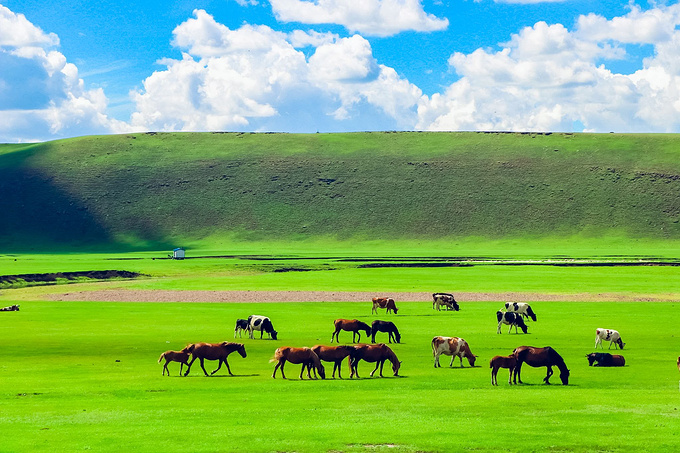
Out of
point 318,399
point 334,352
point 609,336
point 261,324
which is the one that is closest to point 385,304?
point 261,324

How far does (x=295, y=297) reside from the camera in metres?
64.9

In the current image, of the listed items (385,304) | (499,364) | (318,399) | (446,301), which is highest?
(446,301)

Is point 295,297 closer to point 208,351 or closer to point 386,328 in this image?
point 386,328

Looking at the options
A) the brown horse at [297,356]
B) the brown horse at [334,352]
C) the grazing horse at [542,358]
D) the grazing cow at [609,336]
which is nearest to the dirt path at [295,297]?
the grazing cow at [609,336]

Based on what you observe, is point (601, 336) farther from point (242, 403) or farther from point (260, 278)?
point (260, 278)

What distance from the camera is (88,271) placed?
101 metres

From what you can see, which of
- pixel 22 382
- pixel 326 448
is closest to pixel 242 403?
pixel 326 448

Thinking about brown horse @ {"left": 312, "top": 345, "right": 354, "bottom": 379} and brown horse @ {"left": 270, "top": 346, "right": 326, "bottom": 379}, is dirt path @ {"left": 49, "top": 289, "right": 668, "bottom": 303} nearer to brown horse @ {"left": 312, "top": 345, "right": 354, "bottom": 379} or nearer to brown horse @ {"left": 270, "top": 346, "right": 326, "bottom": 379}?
brown horse @ {"left": 312, "top": 345, "right": 354, "bottom": 379}

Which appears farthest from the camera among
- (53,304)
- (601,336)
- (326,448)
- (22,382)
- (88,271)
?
(88,271)

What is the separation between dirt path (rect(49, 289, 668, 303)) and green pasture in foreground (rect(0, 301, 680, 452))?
18.0 m

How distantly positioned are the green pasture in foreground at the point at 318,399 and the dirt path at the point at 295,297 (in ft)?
59.1

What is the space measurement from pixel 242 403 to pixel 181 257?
118 meters

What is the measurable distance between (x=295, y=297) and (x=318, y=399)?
41001 millimetres

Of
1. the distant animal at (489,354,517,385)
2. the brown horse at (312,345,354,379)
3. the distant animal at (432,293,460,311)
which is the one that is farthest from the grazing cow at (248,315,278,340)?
the distant animal at (432,293,460,311)
